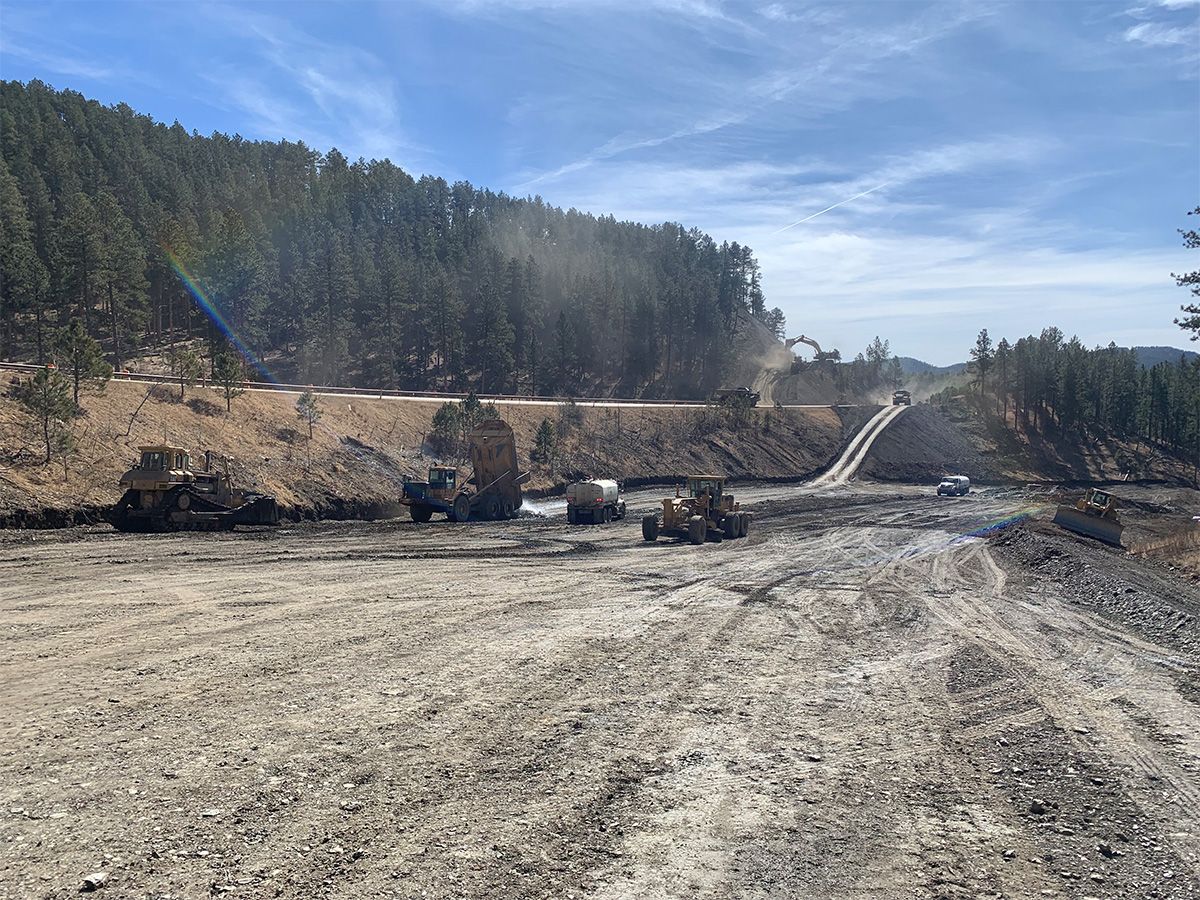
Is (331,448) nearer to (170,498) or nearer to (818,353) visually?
(170,498)

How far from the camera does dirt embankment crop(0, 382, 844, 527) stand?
103 ft

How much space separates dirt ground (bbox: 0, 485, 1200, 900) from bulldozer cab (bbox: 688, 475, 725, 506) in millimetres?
12754

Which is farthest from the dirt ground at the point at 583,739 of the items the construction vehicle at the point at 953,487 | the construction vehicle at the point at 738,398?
the construction vehicle at the point at 738,398

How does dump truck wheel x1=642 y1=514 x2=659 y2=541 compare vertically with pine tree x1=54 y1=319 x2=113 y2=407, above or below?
below

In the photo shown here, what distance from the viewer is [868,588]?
22750 millimetres

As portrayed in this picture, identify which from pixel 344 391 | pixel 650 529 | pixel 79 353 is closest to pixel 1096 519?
pixel 650 529

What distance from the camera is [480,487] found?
1556 inches

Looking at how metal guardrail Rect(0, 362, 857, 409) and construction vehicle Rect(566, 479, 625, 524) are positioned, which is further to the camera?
metal guardrail Rect(0, 362, 857, 409)

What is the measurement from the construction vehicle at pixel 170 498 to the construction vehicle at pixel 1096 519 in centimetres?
3724

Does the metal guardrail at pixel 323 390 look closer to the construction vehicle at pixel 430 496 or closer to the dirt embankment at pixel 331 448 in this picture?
the dirt embankment at pixel 331 448

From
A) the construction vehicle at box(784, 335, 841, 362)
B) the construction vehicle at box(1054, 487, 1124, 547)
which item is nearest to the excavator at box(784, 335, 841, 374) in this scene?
the construction vehicle at box(784, 335, 841, 362)

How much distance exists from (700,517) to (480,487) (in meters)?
12.3

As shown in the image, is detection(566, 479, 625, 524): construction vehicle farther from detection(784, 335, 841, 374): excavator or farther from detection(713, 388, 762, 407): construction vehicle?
detection(784, 335, 841, 374): excavator

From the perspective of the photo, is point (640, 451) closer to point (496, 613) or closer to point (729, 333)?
point (496, 613)
